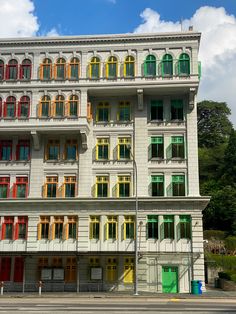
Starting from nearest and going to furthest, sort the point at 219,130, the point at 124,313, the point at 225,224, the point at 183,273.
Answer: the point at 124,313 → the point at 183,273 → the point at 225,224 → the point at 219,130

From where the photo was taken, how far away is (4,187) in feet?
136

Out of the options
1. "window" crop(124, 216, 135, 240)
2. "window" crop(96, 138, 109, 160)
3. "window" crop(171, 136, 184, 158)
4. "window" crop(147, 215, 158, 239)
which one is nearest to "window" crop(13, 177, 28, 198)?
"window" crop(96, 138, 109, 160)

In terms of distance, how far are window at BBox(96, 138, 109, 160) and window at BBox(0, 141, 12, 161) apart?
26.8ft

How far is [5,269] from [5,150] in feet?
35.2

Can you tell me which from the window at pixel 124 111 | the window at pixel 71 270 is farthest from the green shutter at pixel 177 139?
the window at pixel 71 270

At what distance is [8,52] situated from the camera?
140ft

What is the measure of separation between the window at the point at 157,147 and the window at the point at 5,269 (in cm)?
1578

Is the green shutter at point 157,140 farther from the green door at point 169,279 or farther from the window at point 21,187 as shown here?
the window at point 21,187

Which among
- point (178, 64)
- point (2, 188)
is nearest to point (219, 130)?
point (178, 64)

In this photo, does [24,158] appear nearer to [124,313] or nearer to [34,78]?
[34,78]

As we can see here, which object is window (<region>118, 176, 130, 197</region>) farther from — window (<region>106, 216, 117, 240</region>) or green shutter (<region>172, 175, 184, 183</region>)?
green shutter (<region>172, 175, 184, 183</region>)

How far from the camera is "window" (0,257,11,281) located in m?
39.2

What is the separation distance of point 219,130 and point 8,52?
217ft

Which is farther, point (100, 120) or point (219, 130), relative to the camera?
point (219, 130)
